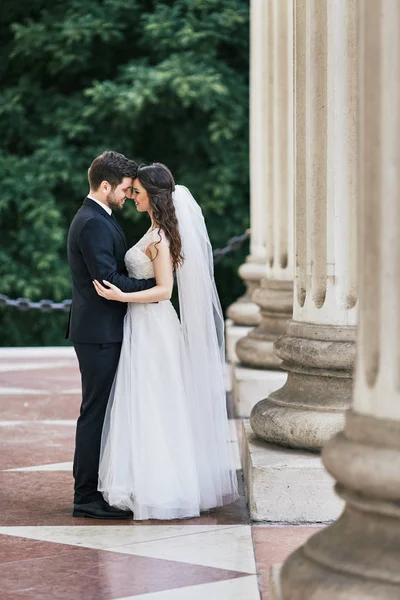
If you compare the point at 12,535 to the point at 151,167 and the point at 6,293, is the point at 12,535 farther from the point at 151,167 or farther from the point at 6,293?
the point at 6,293

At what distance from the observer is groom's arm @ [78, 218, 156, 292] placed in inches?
245

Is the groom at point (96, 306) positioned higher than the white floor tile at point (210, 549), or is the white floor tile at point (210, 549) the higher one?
the groom at point (96, 306)

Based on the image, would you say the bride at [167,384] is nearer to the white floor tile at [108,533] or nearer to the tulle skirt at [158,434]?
the tulle skirt at [158,434]

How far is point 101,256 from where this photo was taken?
6246 millimetres

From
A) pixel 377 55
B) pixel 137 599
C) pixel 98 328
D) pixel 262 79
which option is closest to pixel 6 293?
pixel 262 79

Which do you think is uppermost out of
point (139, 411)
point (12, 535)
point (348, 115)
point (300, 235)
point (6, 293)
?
point (348, 115)

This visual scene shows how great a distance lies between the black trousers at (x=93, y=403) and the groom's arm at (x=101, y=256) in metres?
0.34

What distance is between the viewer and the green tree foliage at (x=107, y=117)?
65.5ft

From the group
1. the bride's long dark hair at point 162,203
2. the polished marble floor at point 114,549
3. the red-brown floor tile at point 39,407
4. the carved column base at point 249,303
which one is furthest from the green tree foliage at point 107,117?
the bride's long dark hair at point 162,203

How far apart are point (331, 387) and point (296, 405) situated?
21 cm

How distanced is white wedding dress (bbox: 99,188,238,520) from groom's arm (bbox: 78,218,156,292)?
0.47ft

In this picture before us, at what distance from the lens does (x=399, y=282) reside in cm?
312

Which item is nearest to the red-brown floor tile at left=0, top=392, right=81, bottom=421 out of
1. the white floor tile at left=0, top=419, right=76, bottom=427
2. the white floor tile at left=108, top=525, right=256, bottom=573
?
the white floor tile at left=0, top=419, right=76, bottom=427

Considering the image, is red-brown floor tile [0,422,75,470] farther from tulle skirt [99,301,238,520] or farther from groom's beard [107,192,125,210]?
groom's beard [107,192,125,210]
